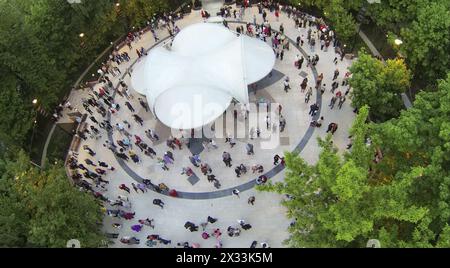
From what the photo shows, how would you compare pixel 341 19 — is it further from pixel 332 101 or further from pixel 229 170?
pixel 229 170

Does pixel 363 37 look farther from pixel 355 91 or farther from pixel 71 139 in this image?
pixel 71 139

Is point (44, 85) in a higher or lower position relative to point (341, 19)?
lower

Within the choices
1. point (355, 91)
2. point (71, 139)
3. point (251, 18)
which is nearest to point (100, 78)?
point (71, 139)

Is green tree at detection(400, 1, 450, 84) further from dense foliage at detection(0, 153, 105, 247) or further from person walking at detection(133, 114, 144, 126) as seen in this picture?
dense foliage at detection(0, 153, 105, 247)

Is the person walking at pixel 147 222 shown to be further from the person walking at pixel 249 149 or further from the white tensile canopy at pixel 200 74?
the person walking at pixel 249 149

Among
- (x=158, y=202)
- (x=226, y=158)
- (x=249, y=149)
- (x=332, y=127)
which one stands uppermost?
(x=332, y=127)

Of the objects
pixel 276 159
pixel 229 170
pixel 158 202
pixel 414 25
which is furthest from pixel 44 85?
pixel 414 25
